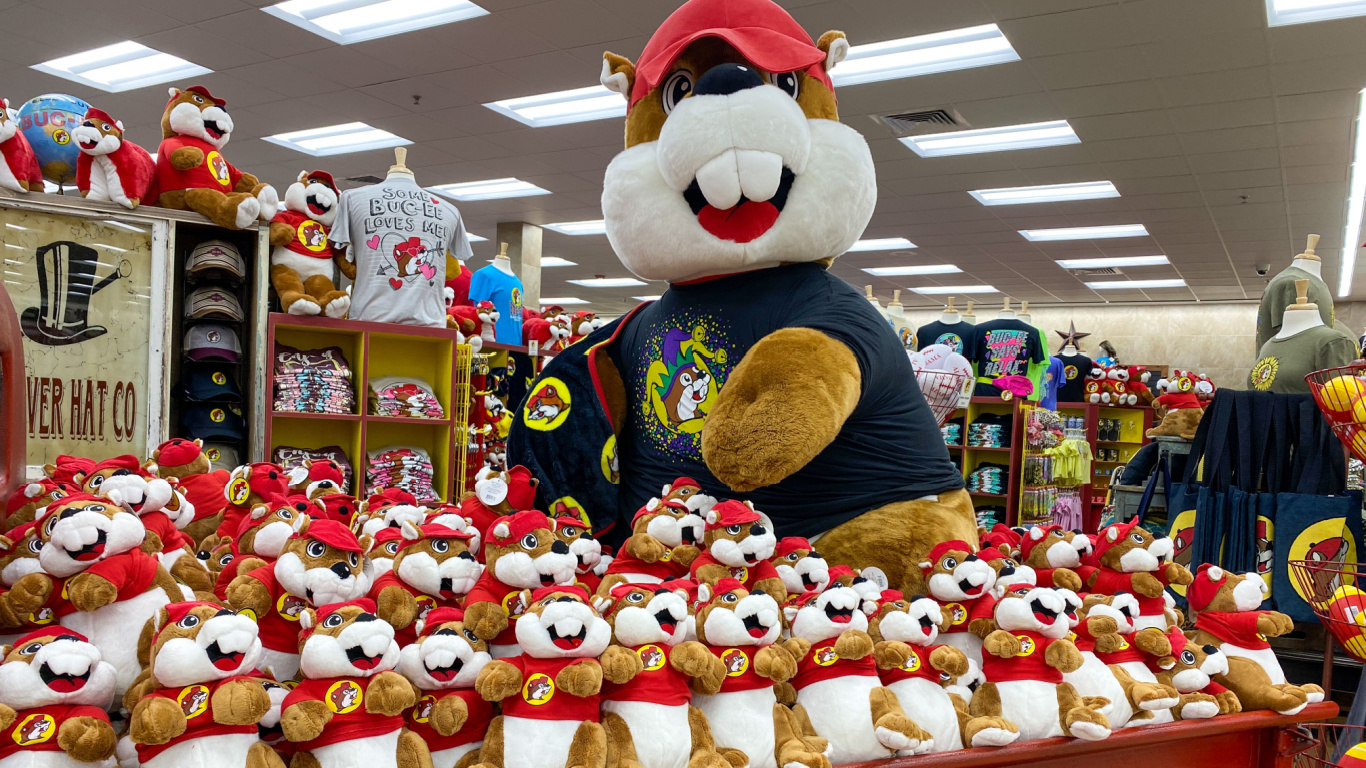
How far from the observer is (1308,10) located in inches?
203

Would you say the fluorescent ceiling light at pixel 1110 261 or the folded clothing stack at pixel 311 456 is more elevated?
the fluorescent ceiling light at pixel 1110 261

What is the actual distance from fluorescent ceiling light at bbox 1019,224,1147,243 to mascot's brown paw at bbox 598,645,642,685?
10.5 m

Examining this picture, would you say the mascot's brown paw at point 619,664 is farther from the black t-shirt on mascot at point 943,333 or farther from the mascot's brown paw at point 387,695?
the black t-shirt on mascot at point 943,333

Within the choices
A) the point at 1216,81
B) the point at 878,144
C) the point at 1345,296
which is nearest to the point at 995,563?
the point at 1216,81

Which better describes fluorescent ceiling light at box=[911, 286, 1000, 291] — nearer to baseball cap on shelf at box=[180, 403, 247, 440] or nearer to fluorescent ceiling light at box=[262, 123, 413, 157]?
fluorescent ceiling light at box=[262, 123, 413, 157]

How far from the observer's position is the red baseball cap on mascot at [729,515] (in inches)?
50.7

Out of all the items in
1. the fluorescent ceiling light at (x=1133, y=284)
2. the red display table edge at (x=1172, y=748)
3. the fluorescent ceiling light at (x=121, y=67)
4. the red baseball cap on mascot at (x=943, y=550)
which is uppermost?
the fluorescent ceiling light at (x=121, y=67)

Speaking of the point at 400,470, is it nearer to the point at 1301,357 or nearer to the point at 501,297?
the point at 501,297

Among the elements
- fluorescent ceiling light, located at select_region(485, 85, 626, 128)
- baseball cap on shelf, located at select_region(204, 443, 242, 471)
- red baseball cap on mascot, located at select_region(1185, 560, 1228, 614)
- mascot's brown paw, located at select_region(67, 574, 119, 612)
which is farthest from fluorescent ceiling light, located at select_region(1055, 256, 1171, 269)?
mascot's brown paw, located at select_region(67, 574, 119, 612)

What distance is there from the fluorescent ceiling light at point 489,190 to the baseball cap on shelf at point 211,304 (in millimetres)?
6380

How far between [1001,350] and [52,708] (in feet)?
22.6

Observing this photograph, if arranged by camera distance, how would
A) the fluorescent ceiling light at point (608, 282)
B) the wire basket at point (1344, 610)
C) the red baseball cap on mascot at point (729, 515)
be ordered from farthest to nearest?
the fluorescent ceiling light at point (608, 282)
the wire basket at point (1344, 610)
the red baseball cap on mascot at point (729, 515)

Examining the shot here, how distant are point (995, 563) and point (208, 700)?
1062 mm

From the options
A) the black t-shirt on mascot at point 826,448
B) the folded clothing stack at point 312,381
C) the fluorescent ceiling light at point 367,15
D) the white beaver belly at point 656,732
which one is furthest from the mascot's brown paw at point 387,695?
the fluorescent ceiling light at point 367,15
